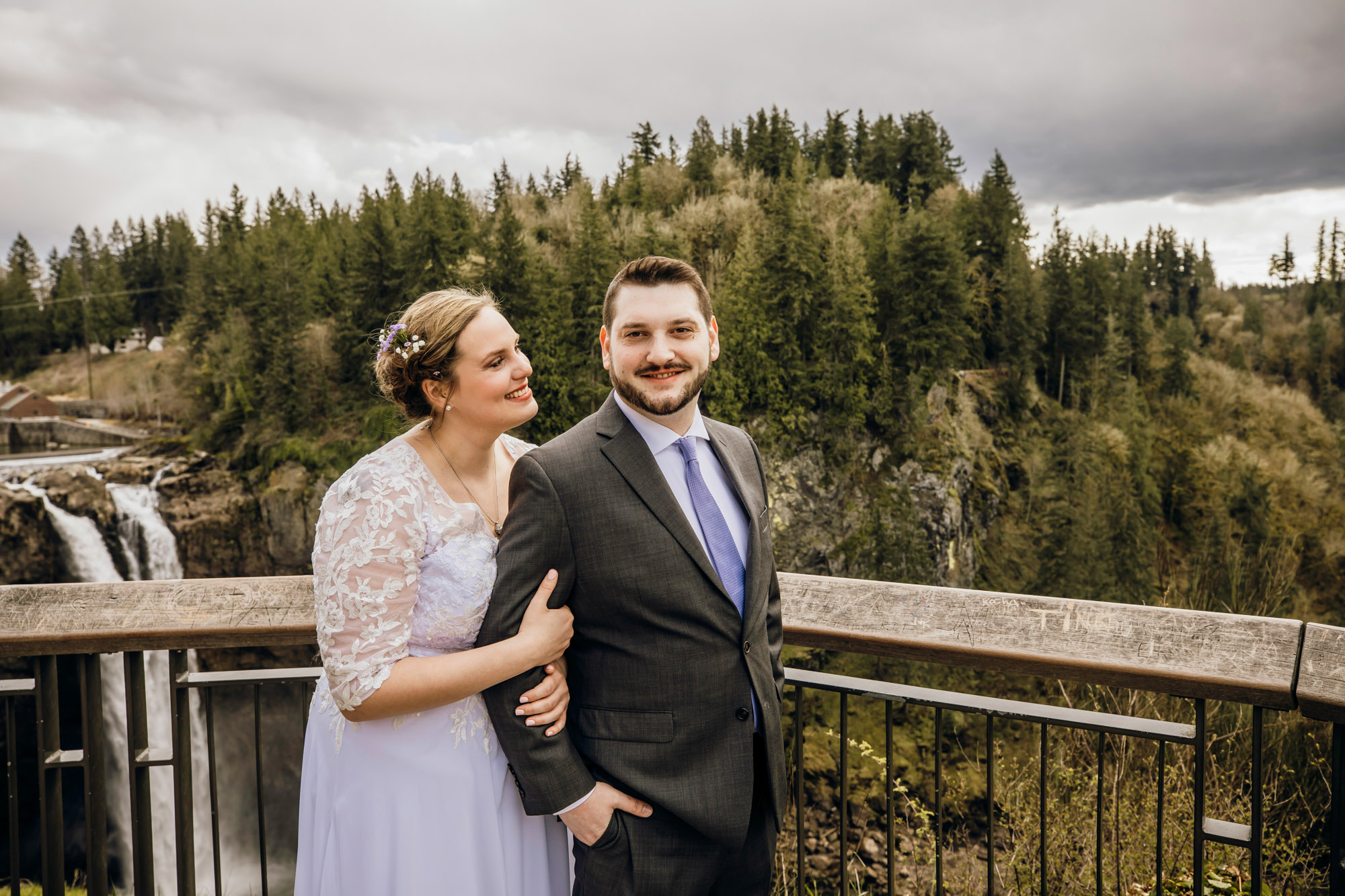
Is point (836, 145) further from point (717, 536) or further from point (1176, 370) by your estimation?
point (717, 536)

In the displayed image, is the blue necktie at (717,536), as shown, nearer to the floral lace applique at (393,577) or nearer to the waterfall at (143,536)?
the floral lace applique at (393,577)

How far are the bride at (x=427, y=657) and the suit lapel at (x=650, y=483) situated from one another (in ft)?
0.88

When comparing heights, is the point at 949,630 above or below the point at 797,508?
above

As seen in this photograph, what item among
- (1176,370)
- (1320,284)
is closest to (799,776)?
(1176,370)

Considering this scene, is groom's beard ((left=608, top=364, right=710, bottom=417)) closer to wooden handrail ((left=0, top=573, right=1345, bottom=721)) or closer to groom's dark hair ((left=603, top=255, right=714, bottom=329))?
groom's dark hair ((left=603, top=255, right=714, bottom=329))

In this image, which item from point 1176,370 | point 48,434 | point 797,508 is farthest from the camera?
point 1176,370

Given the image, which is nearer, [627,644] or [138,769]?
[627,644]

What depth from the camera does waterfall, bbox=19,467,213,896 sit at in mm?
16438

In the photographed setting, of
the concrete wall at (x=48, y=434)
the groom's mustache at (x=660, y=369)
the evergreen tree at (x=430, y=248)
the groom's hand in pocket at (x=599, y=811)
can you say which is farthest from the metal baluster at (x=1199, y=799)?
the concrete wall at (x=48, y=434)

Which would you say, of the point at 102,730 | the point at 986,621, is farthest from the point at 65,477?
the point at 986,621

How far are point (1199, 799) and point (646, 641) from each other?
131 cm

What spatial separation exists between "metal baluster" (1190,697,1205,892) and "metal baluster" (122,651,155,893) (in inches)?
101

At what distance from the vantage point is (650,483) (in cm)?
177

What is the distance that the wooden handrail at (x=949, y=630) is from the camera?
5.48 feet
